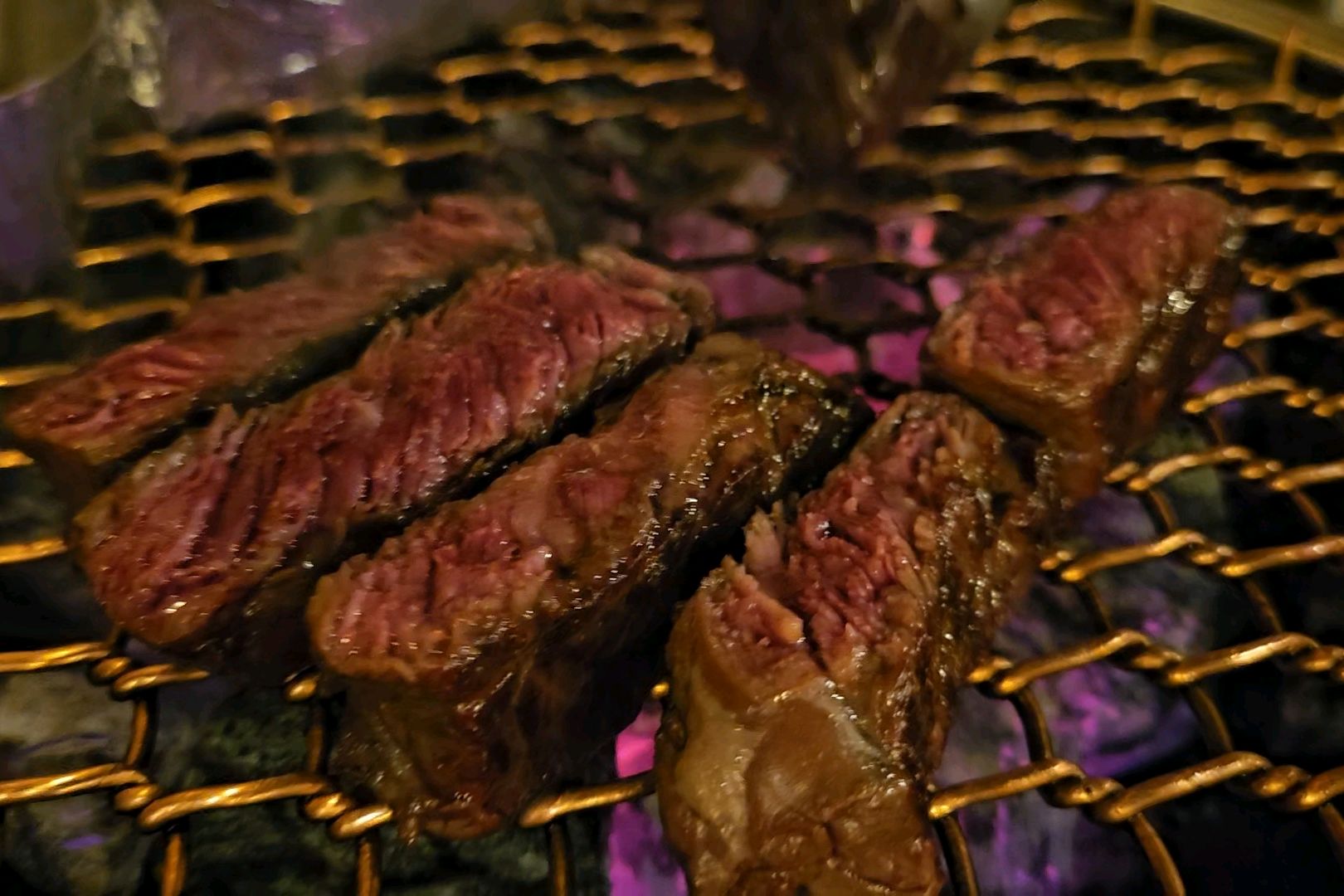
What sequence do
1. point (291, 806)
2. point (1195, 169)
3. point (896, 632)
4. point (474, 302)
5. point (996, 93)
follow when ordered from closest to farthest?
point (896, 632)
point (291, 806)
point (474, 302)
point (1195, 169)
point (996, 93)

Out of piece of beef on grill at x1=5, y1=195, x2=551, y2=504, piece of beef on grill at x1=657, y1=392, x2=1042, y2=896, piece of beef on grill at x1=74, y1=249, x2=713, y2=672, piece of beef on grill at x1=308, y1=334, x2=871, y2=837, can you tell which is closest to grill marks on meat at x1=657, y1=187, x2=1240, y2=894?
piece of beef on grill at x1=657, y1=392, x2=1042, y2=896

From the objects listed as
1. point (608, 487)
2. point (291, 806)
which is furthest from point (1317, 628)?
point (291, 806)

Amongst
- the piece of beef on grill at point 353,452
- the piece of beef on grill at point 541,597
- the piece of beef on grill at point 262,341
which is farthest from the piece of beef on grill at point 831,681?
the piece of beef on grill at point 262,341

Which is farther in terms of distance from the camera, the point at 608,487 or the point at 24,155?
the point at 24,155

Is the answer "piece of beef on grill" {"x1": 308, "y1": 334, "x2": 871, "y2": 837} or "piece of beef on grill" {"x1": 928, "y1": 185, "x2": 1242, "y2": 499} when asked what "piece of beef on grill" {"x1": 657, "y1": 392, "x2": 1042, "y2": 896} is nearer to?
"piece of beef on grill" {"x1": 308, "y1": 334, "x2": 871, "y2": 837}

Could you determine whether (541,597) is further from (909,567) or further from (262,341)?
(262,341)

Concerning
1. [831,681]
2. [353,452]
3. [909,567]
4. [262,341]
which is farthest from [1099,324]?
[262,341]

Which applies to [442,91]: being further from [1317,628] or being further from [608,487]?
[1317,628]
